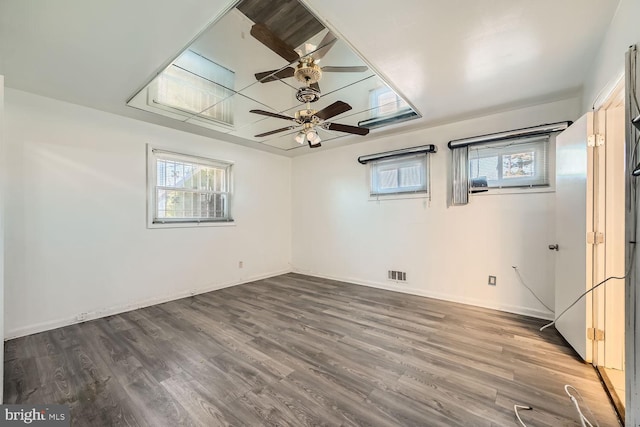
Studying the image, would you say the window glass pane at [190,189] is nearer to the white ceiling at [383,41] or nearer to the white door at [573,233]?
the white ceiling at [383,41]

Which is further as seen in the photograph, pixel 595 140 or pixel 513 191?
pixel 513 191

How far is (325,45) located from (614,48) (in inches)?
80.4

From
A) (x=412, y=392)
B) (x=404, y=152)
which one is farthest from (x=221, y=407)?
(x=404, y=152)

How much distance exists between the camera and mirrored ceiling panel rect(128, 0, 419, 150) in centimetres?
203

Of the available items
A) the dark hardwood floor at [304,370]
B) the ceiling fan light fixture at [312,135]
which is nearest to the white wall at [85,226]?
the dark hardwood floor at [304,370]

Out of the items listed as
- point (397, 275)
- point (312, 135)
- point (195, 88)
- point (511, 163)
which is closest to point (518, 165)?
point (511, 163)

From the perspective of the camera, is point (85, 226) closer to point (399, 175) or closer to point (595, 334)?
point (399, 175)

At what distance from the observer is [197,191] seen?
13.7ft

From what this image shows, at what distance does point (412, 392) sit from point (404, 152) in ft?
10.4

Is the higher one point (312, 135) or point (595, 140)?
point (312, 135)

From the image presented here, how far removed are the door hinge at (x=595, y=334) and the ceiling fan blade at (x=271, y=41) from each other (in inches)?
126

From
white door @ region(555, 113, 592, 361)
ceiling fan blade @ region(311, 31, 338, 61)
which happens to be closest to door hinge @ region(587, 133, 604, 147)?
white door @ region(555, 113, 592, 361)

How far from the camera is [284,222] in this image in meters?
5.63

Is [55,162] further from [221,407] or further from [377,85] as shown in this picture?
[377,85]
